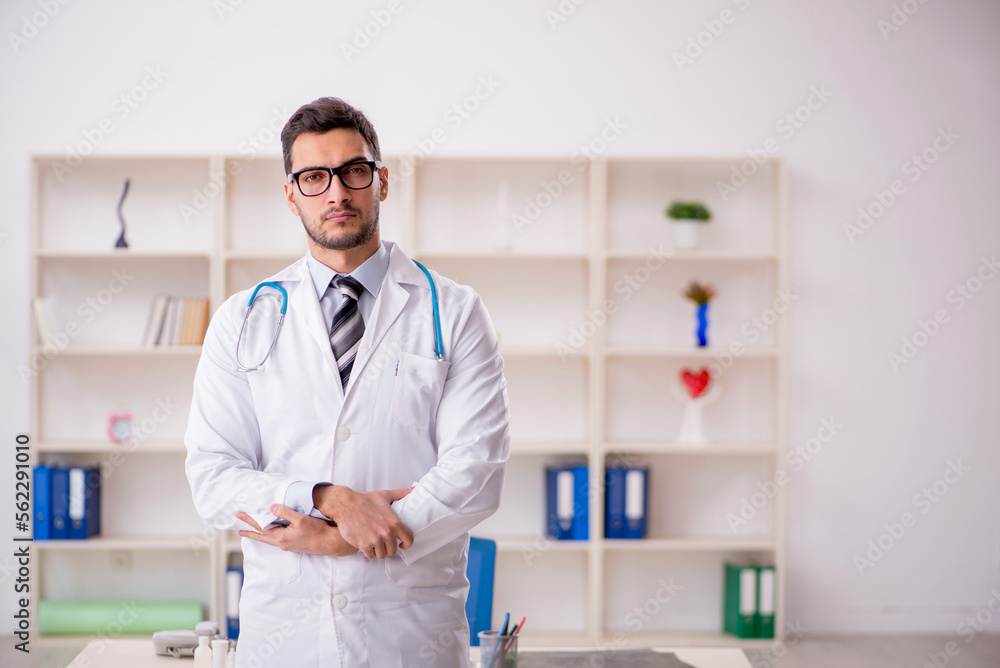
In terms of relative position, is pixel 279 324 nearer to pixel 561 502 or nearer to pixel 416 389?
pixel 416 389

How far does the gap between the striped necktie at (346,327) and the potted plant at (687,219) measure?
7.85ft

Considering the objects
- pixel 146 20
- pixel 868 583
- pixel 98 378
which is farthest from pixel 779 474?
pixel 146 20

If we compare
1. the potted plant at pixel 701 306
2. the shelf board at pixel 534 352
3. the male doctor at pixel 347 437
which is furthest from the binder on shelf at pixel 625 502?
the male doctor at pixel 347 437

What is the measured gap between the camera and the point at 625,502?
3729 millimetres

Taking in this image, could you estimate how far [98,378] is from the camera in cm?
385

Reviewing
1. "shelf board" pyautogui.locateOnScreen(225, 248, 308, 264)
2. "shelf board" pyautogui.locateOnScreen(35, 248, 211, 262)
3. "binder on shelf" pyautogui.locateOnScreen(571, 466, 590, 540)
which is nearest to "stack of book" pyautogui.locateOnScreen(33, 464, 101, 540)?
"shelf board" pyautogui.locateOnScreen(35, 248, 211, 262)

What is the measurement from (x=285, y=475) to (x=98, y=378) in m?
2.65

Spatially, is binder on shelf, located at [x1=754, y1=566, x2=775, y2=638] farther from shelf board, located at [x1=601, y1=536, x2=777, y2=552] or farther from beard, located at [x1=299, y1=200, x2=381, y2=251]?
beard, located at [x1=299, y1=200, x2=381, y2=251]

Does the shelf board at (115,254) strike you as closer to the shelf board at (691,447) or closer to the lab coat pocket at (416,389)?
the shelf board at (691,447)

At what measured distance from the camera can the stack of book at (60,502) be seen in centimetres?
358

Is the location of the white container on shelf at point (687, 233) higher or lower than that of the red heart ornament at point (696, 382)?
higher

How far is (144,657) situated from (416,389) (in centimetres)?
92

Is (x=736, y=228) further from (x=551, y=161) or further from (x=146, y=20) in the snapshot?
(x=146, y=20)

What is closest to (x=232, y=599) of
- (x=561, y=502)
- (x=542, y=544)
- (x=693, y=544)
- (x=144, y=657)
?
(x=542, y=544)
